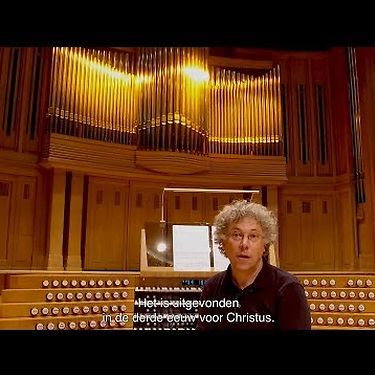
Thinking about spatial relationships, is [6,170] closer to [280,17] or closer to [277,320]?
[280,17]

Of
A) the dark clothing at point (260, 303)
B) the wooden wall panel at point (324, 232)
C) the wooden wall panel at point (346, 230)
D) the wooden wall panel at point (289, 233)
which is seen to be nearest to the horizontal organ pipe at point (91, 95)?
the wooden wall panel at point (289, 233)

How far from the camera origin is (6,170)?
5.27 metres

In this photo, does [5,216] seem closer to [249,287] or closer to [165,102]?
[165,102]

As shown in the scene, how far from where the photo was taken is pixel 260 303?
217 cm

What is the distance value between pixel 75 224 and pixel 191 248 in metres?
1.90

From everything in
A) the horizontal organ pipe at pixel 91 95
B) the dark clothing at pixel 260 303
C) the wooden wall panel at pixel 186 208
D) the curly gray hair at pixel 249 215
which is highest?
the horizontal organ pipe at pixel 91 95

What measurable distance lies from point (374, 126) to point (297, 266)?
1868mm

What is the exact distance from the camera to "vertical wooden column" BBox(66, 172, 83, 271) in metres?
5.24

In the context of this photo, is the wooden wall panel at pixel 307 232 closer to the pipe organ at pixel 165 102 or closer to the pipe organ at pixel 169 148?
the pipe organ at pixel 169 148

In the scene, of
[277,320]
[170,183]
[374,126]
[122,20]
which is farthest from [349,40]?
[170,183]

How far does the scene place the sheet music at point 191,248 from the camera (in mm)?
3777

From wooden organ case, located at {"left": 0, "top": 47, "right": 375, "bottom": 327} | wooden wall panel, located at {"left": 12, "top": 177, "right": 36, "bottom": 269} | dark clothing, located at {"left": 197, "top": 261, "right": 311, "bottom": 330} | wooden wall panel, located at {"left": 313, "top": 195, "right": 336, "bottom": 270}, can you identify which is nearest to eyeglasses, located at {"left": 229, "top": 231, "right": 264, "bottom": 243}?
dark clothing, located at {"left": 197, "top": 261, "right": 311, "bottom": 330}

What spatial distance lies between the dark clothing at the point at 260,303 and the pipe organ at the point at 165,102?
10.9 feet
